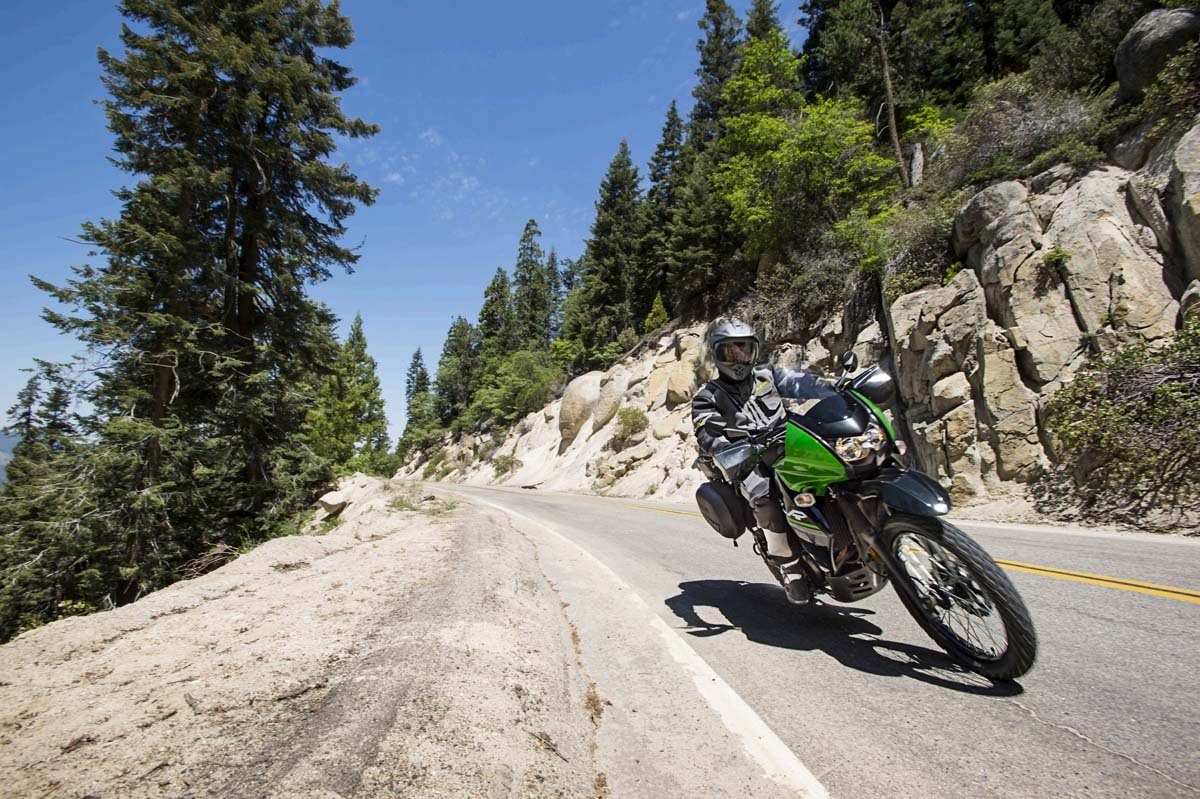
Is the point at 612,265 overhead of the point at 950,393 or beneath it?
overhead

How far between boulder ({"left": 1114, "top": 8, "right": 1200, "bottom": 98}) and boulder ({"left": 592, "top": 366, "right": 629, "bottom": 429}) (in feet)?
75.4

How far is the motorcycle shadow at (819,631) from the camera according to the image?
2717mm

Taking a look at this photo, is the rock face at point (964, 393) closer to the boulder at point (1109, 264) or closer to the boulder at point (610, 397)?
the boulder at point (1109, 264)

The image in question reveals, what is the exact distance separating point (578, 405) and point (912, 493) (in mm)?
31599

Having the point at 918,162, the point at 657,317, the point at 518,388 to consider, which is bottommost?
the point at 518,388

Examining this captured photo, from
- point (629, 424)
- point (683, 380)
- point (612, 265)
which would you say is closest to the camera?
point (683, 380)

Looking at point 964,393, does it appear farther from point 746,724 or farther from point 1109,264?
point 746,724

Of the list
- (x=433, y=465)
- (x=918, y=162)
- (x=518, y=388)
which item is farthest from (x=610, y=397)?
(x=433, y=465)

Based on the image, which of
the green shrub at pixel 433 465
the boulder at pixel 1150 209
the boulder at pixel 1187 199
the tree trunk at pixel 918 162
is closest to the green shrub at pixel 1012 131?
the boulder at pixel 1150 209

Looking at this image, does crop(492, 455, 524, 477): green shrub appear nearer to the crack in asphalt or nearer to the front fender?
the front fender

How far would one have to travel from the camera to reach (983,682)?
2.58 metres

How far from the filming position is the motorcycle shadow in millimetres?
2717

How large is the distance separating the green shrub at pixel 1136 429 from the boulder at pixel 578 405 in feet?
87.1

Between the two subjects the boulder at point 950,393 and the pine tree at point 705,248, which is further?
the pine tree at point 705,248
